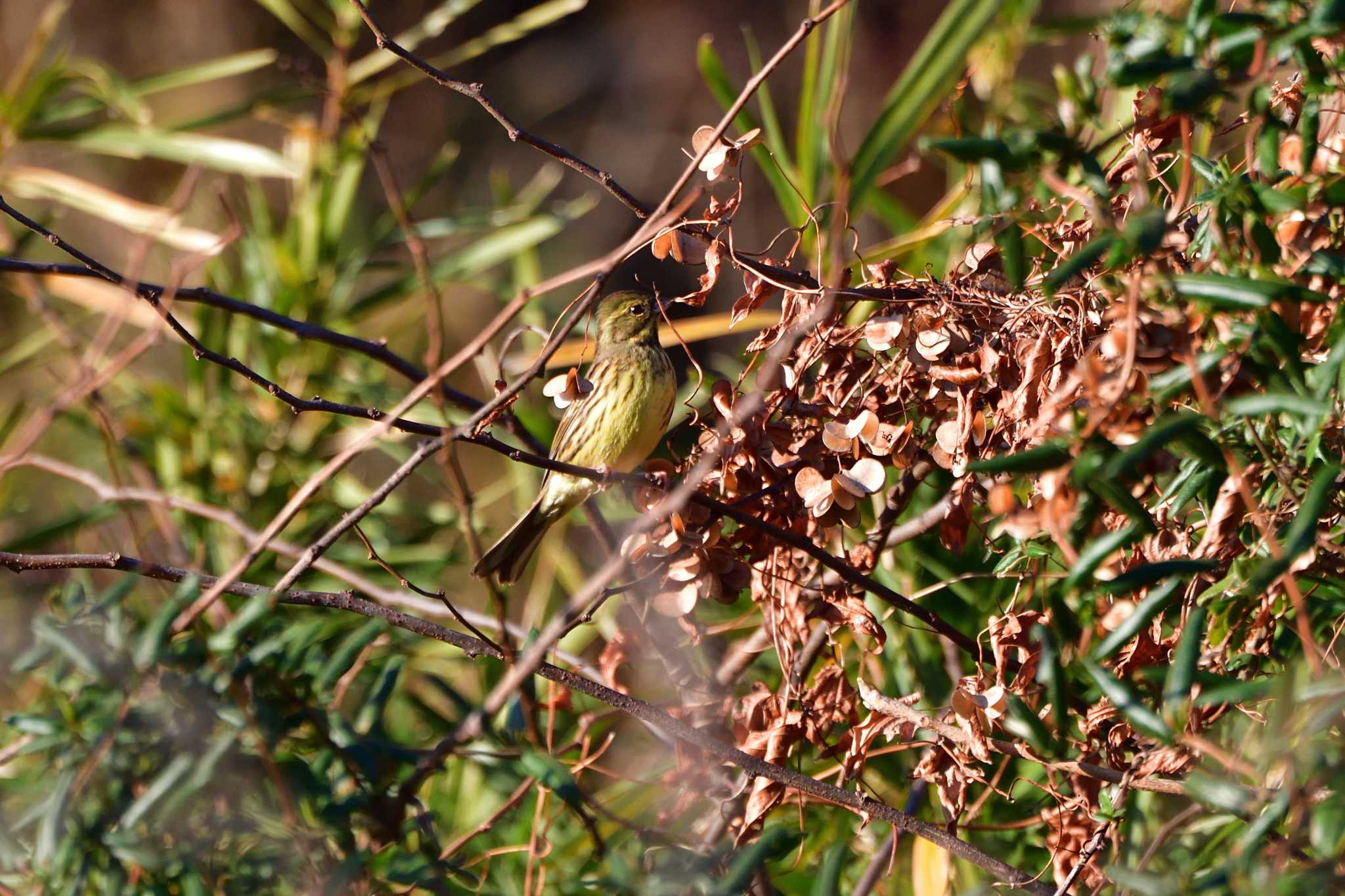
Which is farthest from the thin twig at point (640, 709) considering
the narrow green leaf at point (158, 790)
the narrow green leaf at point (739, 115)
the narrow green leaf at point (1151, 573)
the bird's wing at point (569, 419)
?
the bird's wing at point (569, 419)

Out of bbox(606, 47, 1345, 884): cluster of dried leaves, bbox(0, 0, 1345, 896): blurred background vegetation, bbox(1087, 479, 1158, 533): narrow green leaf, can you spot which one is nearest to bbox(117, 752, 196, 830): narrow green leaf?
bbox(0, 0, 1345, 896): blurred background vegetation

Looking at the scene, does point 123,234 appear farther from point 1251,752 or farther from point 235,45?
point 1251,752

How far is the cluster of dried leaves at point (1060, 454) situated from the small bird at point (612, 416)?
0.93 m

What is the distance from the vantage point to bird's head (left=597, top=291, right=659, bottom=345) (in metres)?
3.39

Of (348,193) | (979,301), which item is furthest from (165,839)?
(348,193)

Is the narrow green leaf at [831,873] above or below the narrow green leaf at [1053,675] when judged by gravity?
below

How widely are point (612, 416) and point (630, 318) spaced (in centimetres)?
31

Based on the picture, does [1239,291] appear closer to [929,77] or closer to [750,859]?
[750,859]

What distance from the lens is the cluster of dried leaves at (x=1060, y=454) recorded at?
1.26m

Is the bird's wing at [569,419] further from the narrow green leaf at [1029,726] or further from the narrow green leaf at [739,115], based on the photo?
the narrow green leaf at [1029,726]

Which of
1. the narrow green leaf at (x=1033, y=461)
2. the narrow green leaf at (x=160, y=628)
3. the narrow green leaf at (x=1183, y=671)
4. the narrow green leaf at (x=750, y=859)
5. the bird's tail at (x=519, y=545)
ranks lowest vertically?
the bird's tail at (x=519, y=545)

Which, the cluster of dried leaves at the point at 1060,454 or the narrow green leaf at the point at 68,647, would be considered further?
the narrow green leaf at the point at 68,647

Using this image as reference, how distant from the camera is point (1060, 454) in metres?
1.24

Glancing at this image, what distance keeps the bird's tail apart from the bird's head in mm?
566
